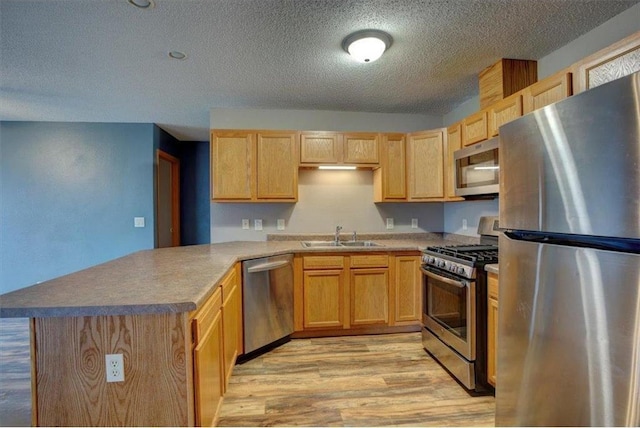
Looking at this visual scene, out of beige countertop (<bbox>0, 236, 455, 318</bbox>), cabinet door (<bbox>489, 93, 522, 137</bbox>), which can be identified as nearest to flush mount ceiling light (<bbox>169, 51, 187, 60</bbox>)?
beige countertop (<bbox>0, 236, 455, 318</bbox>)

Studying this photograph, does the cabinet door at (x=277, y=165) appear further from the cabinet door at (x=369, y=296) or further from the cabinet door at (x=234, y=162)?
the cabinet door at (x=369, y=296)

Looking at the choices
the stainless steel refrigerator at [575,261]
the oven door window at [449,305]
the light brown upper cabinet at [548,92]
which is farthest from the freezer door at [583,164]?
the oven door window at [449,305]

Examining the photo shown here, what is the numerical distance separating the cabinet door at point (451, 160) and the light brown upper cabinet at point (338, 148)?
0.72 m

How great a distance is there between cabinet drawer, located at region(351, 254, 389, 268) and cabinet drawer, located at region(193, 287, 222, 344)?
4.77ft

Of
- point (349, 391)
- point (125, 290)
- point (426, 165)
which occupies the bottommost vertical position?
point (349, 391)

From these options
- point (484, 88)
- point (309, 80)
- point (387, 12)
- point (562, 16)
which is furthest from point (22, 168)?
point (562, 16)

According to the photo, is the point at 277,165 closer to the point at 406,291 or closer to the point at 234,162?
the point at 234,162

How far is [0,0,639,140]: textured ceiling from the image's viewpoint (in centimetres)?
178

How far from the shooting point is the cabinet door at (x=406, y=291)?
9.71ft

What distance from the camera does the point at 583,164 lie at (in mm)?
999

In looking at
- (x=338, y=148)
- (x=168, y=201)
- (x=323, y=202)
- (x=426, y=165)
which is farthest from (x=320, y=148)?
(x=168, y=201)

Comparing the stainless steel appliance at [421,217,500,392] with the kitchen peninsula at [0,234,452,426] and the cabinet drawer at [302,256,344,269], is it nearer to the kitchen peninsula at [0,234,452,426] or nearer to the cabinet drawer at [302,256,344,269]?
the cabinet drawer at [302,256,344,269]

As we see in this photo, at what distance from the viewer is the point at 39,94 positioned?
2.96 m

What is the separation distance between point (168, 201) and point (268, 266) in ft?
10.2
